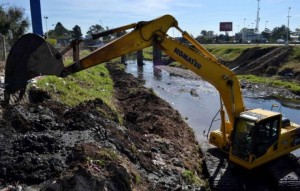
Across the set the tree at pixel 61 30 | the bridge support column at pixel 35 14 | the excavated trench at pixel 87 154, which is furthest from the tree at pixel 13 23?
the tree at pixel 61 30

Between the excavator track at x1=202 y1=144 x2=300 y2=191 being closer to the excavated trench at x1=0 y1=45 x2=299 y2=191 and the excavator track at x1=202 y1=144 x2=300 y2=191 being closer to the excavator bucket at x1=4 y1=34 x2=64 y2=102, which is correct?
the excavated trench at x1=0 y1=45 x2=299 y2=191

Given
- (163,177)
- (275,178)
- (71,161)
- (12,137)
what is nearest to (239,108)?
(275,178)

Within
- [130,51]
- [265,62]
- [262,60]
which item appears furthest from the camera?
[262,60]

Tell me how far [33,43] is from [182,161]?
663 centimetres

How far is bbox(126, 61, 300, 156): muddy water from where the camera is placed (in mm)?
22938

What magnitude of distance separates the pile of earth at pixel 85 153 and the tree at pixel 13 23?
21266mm

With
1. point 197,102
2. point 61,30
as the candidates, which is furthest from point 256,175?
point 61,30

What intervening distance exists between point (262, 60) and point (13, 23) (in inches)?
1213

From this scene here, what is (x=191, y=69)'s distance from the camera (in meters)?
11.4

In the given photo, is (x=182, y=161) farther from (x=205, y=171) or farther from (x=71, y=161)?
(x=71, y=161)

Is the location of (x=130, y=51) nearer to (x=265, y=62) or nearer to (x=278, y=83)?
(x=278, y=83)

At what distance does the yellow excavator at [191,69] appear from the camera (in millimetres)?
9273

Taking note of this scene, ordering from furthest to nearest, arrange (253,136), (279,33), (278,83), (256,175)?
(279,33)
(278,83)
(256,175)
(253,136)

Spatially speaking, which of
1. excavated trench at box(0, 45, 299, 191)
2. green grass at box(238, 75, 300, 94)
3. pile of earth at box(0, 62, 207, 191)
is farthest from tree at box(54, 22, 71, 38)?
pile of earth at box(0, 62, 207, 191)
